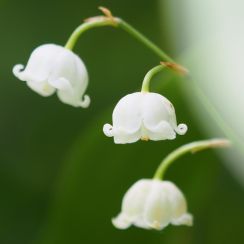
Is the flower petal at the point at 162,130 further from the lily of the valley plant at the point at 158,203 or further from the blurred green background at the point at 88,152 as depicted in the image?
the blurred green background at the point at 88,152

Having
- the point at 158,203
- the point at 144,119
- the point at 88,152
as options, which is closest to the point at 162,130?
the point at 144,119

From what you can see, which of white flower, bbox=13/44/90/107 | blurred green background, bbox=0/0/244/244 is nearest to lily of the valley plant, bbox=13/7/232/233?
white flower, bbox=13/44/90/107

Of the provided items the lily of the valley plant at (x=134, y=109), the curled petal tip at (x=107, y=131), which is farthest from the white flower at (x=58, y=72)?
the curled petal tip at (x=107, y=131)

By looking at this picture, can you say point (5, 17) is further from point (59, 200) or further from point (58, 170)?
point (59, 200)

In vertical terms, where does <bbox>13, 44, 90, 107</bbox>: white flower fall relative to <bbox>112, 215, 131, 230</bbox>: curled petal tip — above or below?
above

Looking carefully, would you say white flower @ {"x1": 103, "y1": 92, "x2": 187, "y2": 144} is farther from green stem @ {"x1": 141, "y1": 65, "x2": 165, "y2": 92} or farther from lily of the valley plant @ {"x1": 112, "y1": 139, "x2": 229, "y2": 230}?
lily of the valley plant @ {"x1": 112, "y1": 139, "x2": 229, "y2": 230}

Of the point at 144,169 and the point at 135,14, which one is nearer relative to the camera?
the point at 144,169

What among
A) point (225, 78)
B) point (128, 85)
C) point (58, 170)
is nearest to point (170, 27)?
point (128, 85)
